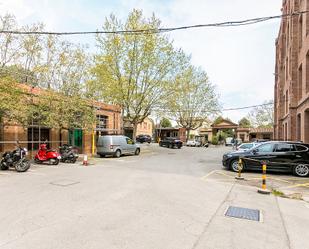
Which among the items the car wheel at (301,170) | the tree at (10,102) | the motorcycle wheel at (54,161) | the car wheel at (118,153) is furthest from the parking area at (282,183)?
the car wheel at (118,153)

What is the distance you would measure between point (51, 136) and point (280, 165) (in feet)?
48.9

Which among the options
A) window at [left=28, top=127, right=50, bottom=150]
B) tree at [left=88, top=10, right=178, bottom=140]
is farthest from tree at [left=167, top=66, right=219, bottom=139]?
window at [left=28, top=127, right=50, bottom=150]

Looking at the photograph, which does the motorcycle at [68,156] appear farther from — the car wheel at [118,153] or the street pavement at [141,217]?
the street pavement at [141,217]

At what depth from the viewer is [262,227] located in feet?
17.3

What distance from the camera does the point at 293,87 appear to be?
21188mm

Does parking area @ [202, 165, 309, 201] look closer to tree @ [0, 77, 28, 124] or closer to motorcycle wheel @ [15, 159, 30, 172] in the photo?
motorcycle wheel @ [15, 159, 30, 172]

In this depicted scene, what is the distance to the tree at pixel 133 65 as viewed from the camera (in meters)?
24.8

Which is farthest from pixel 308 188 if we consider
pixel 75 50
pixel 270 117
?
pixel 270 117

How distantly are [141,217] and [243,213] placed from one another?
7.99ft

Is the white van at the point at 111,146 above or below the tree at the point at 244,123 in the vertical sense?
below

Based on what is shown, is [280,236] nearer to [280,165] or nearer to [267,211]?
[267,211]

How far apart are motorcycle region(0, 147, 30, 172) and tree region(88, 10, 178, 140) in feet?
38.8

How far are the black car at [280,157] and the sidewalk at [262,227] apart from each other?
534 centimetres

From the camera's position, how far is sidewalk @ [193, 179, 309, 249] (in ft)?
14.5
